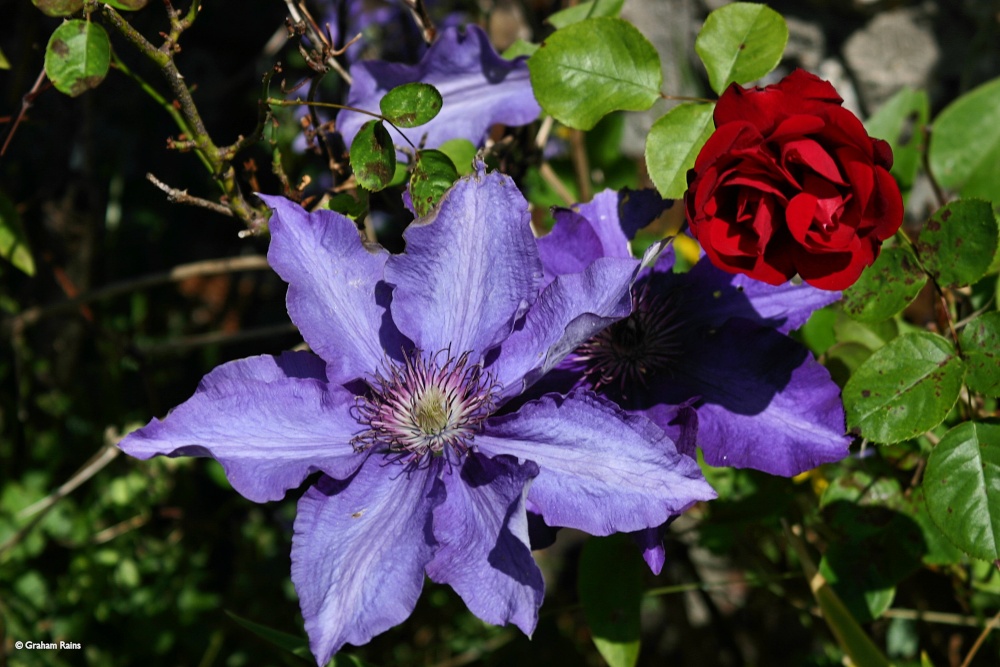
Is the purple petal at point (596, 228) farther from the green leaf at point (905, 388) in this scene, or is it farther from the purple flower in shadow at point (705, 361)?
the green leaf at point (905, 388)

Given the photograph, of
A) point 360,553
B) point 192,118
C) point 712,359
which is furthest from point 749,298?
point 192,118

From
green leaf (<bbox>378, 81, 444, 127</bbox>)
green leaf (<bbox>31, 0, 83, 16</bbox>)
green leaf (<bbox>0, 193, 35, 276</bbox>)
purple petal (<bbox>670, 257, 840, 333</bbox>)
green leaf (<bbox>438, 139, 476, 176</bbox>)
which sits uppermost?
green leaf (<bbox>31, 0, 83, 16</bbox>)

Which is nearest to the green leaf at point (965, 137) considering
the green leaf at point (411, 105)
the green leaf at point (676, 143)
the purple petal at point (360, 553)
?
the green leaf at point (676, 143)

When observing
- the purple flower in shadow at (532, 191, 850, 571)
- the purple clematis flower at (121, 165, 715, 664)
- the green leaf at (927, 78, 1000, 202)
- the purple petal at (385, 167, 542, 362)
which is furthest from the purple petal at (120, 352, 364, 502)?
the green leaf at (927, 78, 1000, 202)

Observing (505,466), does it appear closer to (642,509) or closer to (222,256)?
(642,509)

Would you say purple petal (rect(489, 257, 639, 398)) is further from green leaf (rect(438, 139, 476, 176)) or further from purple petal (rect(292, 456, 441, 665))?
green leaf (rect(438, 139, 476, 176))

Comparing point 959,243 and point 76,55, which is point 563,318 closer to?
point 959,243
